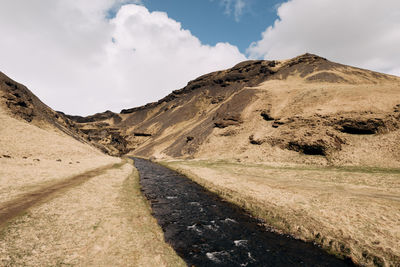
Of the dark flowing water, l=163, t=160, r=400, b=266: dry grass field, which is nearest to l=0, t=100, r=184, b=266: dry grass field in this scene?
the dark flowing water

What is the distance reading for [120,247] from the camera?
10.5m

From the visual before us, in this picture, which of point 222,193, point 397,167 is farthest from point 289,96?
point 222,193

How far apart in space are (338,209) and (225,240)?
10.1 meters

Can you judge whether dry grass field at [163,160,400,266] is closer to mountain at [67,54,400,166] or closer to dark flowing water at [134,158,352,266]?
dark flowing water at [134,158,352,266]

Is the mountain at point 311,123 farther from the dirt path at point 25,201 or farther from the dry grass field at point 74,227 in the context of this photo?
the dirt path at point 25,201

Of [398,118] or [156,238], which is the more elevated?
[398,118]

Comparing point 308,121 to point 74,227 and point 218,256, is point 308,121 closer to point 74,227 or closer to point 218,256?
point 218,256

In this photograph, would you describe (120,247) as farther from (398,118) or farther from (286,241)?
(398,118)

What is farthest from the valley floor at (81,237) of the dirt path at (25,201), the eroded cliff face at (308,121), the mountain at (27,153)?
the eroded cliff face at (308,121)

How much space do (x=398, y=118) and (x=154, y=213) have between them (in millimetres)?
50260

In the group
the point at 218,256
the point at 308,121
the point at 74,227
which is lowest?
the point at 218,256

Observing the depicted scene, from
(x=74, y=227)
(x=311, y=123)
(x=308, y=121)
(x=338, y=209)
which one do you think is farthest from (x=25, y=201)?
(x=308, y=121)

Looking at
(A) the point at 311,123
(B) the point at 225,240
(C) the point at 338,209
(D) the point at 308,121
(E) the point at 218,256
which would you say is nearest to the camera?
(E) the point at 218,256

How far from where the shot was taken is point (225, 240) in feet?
45.4
